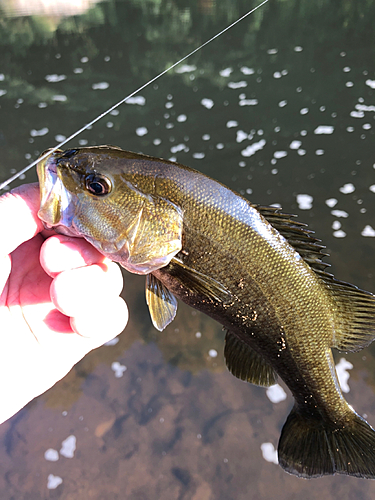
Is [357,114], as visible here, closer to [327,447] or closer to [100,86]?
[100,86]

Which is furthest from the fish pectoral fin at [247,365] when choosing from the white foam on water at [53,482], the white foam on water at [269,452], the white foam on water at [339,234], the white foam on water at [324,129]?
the white foam on water at [324,129]

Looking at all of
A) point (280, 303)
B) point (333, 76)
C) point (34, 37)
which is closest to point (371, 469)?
point (280, 303)

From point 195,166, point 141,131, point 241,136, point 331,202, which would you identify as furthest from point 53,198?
point 141,131

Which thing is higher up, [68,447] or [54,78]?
[54,78]

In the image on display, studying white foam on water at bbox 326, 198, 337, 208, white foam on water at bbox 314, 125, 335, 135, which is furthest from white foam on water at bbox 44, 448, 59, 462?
white foam on water at bbox 314, 125, 335, 135

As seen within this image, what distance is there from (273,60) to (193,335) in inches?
362

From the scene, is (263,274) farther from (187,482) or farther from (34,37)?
(34,37)

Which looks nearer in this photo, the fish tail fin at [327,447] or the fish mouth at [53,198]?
the fish mouth at [53,198]

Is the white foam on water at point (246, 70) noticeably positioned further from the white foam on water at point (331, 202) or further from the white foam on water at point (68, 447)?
the white foam on water at point (68, 447)

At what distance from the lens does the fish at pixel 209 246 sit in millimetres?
1792

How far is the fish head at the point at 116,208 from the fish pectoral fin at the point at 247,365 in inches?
29.8

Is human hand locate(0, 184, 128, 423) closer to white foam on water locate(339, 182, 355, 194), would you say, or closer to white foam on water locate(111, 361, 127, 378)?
white foam on water locate(111, 361, 127, 378)

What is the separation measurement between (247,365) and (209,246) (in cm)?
87

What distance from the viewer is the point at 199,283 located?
1845 mm
